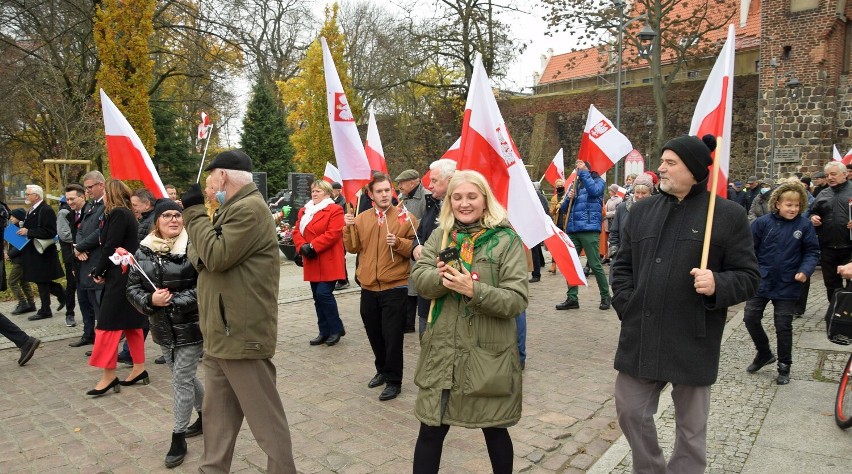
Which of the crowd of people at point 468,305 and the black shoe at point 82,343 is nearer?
the crowd of people at point 468,305

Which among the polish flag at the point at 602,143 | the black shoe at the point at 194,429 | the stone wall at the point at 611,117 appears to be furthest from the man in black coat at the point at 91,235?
the stone wall at the point at 611,117

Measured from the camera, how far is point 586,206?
30.5ft

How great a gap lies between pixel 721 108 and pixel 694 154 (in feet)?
2.04

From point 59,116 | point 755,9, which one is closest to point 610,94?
point 755,9

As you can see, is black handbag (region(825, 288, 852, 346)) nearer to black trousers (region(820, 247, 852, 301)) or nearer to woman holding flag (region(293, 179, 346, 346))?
black trousers (region(820, 247, 852, 301))

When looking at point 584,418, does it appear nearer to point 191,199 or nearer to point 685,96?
point 191,199

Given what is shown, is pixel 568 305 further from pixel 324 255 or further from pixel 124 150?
pixel 124 150

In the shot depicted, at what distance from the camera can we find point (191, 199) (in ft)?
11.3

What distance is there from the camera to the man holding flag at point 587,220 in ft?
30.0

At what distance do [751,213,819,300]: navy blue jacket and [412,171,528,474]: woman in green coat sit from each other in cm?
364

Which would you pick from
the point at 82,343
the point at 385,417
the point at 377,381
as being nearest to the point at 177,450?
the point at 385,417

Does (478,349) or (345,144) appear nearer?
(478,349)

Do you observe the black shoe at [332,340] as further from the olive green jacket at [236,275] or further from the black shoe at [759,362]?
the black shoe at [759,362]

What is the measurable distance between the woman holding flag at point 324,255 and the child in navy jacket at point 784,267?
428 cm
